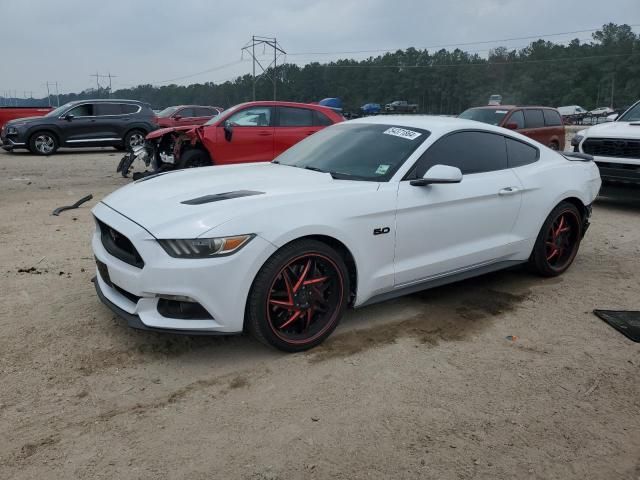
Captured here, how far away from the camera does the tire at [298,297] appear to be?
3326mm

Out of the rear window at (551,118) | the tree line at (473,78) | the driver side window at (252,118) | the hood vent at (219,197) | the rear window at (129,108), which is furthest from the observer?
the tree line at (473,78)

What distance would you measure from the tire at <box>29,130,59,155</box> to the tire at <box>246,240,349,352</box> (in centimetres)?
1490

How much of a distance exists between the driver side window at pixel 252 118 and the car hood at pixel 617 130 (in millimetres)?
5632

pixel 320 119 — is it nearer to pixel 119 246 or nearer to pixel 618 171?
pixel 618 171

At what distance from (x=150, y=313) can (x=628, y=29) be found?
346 feet

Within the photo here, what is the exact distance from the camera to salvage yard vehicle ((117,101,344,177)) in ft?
32.9

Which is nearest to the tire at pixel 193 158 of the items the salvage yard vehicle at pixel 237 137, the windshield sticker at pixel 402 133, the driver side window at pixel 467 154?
the salvage yard vehicle at pixel 237 137

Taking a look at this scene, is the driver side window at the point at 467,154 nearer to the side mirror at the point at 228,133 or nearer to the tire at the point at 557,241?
the tire at the point at 557,241

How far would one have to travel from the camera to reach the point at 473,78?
278ft

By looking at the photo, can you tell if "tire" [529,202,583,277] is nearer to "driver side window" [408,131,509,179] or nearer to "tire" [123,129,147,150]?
"driver side window" [408,131,509,179]

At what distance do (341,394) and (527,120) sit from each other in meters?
12.4

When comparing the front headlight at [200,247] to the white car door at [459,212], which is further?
the white car door at [459,212]

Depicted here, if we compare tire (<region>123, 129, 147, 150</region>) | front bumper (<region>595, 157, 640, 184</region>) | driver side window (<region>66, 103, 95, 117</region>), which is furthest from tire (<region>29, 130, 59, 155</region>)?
front bumper (<region>595, 157, 640, 184</region>)

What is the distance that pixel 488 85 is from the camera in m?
83.9
